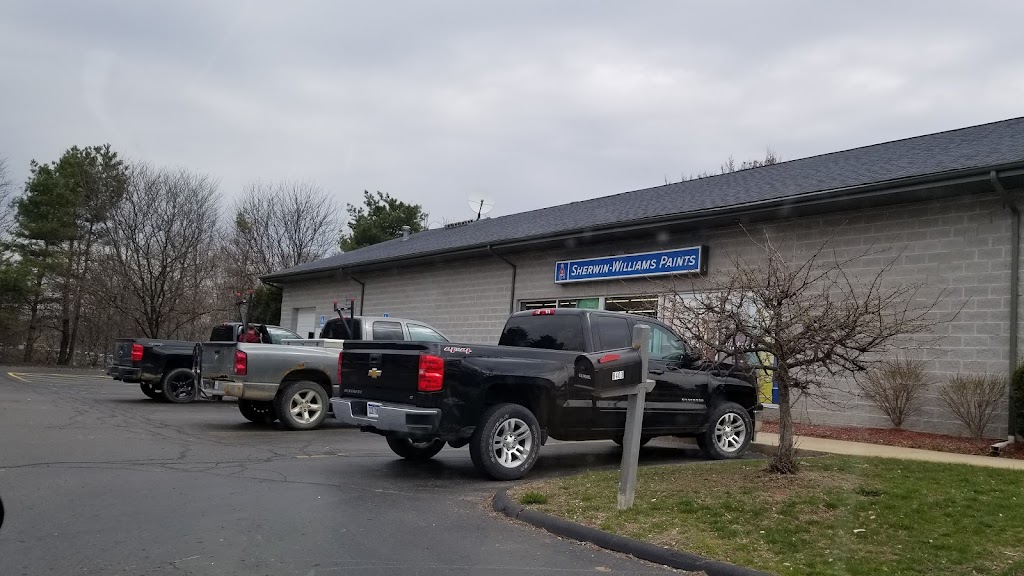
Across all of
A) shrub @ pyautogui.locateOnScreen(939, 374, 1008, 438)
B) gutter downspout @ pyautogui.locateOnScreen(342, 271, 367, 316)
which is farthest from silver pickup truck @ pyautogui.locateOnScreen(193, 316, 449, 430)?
gutter downspout @ pyautogui.locateOnScreen(342, 271, 367, 316)

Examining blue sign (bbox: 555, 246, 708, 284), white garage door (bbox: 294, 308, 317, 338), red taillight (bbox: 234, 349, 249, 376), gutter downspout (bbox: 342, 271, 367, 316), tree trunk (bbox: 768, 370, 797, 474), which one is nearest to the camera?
tree trunk (bbox: 768, 370, 797, 474)

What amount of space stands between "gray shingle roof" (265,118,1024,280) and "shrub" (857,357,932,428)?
2.96 m

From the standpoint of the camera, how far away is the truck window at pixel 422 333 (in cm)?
1432

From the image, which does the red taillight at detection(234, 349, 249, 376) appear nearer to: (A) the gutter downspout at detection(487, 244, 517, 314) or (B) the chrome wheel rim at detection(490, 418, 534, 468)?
(B) the chrome wheel rim at detection(490, 418, 534, 468)

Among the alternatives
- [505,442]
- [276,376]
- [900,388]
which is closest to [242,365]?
[276,376]

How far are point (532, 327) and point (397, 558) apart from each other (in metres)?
4.94

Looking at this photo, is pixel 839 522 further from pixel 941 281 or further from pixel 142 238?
pixel 142 238

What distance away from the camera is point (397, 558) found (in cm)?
543

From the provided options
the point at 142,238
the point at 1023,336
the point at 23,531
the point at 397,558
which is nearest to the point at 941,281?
the point at 1023,336

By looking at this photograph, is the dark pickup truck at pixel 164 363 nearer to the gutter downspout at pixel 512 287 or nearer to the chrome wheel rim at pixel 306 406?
the chrome wheel rim at pixel 306 406

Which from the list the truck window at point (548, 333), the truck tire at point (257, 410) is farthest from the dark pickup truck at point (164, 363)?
the truck window at point (548, 333)

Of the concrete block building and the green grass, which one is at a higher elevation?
the concrete block building

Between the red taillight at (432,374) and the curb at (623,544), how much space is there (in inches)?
63.7

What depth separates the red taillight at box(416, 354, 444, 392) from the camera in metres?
8.32
